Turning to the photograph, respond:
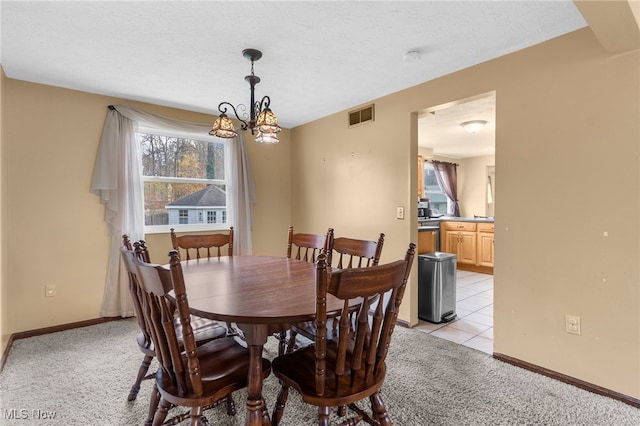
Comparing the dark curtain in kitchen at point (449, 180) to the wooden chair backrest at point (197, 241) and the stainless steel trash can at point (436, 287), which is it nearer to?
the stainless steel trash can at point (436, 287)

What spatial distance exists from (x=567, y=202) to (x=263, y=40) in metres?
2.25

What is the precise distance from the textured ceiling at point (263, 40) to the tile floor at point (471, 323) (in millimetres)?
2255

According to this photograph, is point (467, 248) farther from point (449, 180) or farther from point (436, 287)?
point (436, 287)

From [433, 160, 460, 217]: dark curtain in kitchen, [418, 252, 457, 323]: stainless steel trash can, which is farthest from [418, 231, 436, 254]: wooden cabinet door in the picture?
[433, 160, 460, 217]: dark curtain in kitchen

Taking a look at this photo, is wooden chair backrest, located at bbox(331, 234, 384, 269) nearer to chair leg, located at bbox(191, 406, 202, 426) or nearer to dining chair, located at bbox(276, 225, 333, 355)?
dining chair, located at bbox(276, 225, 333, 355)

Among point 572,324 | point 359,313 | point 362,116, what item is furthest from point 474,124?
point 359,313

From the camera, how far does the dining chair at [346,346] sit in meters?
1.11

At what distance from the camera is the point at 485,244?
5293mm

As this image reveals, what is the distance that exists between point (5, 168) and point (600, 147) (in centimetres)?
436

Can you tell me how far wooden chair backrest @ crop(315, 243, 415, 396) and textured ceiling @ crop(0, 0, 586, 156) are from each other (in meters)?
1.49

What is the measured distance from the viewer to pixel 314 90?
10.1 ft

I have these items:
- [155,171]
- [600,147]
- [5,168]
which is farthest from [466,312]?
[5,168]

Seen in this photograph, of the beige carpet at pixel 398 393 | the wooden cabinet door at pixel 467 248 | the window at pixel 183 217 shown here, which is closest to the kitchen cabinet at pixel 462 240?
the wooden cabinet door at pixel 467 248

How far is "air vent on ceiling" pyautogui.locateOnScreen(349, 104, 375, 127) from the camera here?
3344 mm
